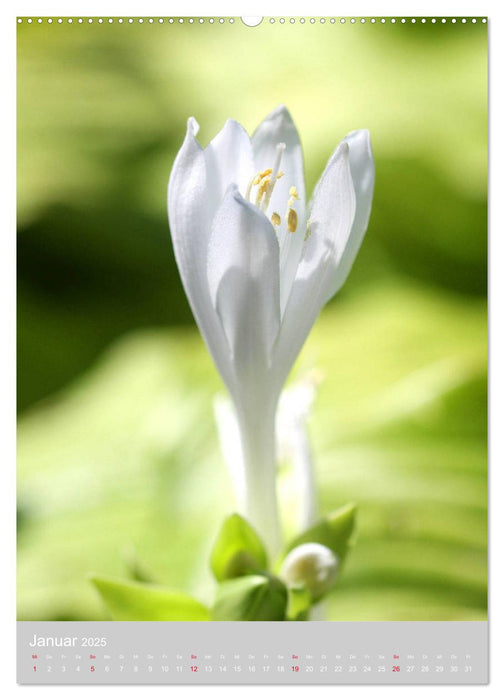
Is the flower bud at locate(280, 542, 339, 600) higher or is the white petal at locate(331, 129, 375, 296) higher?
the white petal at locate(331, 129, 375, 296)

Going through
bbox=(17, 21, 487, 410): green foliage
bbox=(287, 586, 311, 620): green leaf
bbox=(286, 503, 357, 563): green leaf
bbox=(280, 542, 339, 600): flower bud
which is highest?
bbox=(17, 21, 487, 410): green foliage

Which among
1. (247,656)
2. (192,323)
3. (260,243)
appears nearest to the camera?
(260,243)

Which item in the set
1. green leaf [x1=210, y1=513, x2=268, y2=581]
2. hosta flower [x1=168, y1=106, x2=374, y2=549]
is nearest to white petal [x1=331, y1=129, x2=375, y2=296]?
hosta flower [x1=168, y1=106, x2=374, y2=549]

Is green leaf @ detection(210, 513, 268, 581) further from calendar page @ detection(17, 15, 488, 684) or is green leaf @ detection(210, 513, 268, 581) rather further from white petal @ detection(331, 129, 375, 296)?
white petal @ detection(331, 129, 375, 296)

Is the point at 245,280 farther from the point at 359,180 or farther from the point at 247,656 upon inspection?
the point at 247,656

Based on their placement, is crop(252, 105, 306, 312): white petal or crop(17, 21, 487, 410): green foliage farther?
crop(17, 21, 487, 410): green foliage

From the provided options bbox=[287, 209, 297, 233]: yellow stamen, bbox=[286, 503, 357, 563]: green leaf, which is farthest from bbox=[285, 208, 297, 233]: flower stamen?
bbox=[286, 503, 357, 563]: green leaf

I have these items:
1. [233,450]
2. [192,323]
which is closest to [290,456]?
[233,450]

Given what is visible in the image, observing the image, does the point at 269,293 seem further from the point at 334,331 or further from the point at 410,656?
Answer: the point at 334,331
